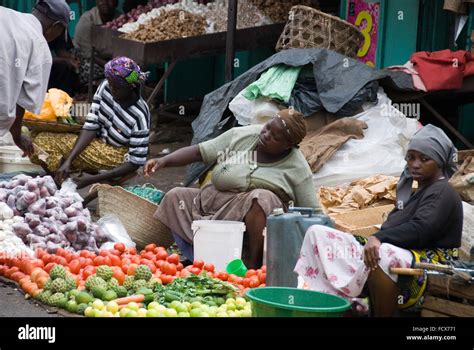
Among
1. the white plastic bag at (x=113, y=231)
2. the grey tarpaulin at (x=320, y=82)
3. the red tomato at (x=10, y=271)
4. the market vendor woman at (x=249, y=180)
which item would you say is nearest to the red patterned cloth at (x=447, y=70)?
the grey tarpaulin at (x=320, y=82)

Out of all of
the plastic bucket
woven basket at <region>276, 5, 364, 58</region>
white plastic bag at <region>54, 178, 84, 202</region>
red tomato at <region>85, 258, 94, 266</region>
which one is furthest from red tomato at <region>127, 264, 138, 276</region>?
woven basket at <region>276, 5, 364, 58</region>

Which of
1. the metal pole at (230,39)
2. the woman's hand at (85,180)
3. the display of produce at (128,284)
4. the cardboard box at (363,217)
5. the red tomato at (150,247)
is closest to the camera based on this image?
the display of produce at (128,284)

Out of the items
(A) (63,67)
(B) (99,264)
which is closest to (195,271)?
(B) (99,264)

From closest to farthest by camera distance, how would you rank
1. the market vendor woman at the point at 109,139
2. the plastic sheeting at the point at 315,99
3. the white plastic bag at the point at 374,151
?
1. the white plastic bag at the point at 374,151
2. the market vendor woman at the point at 109,139
3. the plastic sheeting at the point at 315,99

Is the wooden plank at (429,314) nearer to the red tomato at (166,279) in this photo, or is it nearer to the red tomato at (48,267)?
the red tomato at (166,279)

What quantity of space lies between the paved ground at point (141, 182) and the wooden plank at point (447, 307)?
85.5 inches

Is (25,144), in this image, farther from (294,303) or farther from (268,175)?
(294,303)

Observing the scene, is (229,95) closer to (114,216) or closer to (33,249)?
(114,216)

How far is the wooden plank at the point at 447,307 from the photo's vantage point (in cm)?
535

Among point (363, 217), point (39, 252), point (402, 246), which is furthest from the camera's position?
point (363, 217)

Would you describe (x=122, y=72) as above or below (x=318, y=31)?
below

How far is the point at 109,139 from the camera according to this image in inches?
355

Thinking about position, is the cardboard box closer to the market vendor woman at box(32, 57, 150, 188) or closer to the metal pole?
the market vendor woman at box(32, 57, 150, 188)

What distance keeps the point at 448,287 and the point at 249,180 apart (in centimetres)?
226
